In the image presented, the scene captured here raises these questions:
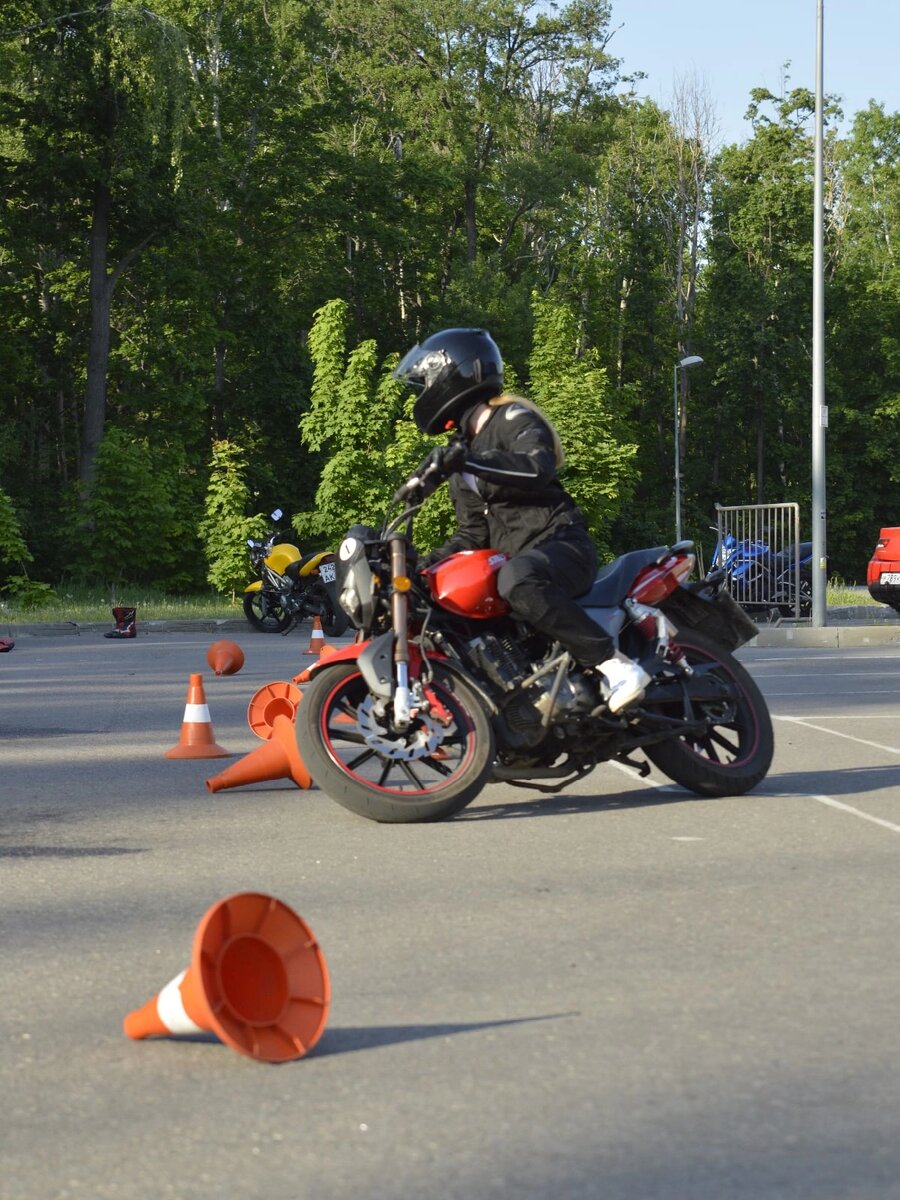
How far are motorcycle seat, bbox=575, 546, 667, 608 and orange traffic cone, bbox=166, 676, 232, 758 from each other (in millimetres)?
2772

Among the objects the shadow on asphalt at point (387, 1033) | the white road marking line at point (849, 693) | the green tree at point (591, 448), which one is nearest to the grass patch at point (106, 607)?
the green tree at point (591, 448)

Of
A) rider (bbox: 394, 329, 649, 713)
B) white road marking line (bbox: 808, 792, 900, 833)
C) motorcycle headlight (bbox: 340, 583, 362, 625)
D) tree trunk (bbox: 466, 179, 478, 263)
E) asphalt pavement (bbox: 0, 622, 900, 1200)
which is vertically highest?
tree trunk (bbox: 466, 179, 478, 263)

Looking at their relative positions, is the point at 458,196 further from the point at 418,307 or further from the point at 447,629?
the point at 447,629

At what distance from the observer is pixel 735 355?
61.2m

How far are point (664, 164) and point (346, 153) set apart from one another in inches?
725

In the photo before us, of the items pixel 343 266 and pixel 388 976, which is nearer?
pixel 388 976

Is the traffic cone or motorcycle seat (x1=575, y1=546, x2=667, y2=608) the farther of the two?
the traffic cone

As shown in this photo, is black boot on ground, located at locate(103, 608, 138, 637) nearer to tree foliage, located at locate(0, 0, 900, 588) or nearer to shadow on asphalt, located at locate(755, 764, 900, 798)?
tree foliage, located at locate(0, 0, 900, 588)

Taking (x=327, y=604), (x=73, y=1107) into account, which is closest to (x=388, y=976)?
(x=73, y=1107)

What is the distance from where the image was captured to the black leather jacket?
7707 millimetres

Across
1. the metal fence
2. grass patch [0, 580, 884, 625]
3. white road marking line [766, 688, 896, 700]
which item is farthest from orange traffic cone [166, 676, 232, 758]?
the metal fence

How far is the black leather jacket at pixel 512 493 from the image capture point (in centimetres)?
771

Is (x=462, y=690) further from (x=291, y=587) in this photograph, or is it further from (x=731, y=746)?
(x=291, y=587)

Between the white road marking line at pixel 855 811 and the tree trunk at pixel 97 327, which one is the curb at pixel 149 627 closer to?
the tree trunk at pixel 97 327
